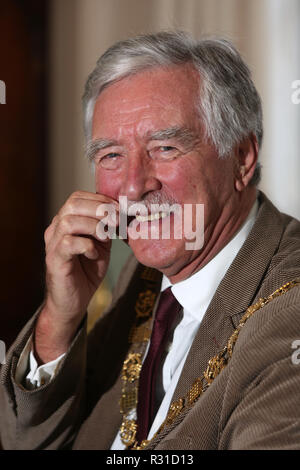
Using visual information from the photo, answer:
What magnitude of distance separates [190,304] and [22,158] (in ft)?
7.61

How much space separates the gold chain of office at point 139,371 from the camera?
1.09 meters

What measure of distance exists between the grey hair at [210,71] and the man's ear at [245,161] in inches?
1.0

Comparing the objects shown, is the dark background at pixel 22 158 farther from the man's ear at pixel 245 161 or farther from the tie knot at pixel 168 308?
the man's ear at pixel 245 161

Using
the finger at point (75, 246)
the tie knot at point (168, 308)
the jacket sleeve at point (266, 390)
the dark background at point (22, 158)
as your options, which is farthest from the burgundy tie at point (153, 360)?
the dark background at point (22, 158)

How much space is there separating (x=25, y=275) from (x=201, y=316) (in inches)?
90.5

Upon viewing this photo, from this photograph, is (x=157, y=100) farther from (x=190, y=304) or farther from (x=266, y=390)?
(x=266, y=390)

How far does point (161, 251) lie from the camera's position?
1261 millimetres

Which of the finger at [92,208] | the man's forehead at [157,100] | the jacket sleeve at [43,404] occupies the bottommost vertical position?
the jacket sleeve at [43,404]

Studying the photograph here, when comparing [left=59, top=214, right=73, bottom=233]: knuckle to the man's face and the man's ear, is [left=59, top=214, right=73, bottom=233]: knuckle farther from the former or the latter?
the man's ear

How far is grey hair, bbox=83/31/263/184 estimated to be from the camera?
1256mm

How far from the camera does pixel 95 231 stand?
1301 millimetres

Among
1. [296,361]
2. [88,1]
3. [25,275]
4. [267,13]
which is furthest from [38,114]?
[296,361]

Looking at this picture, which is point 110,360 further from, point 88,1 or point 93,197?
point 88,1

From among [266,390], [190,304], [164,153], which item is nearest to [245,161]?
[164,153]
